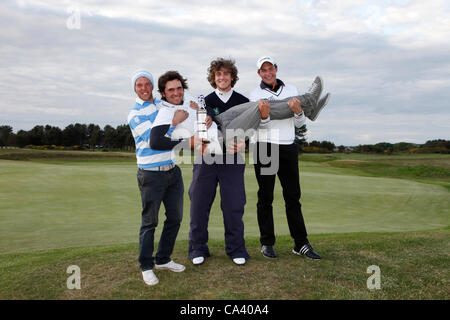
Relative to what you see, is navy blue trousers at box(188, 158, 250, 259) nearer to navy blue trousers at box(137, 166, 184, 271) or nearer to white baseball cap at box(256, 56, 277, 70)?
navy blue trousers at box(137, 166, 184, 271)

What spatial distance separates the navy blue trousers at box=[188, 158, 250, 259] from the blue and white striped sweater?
68 centimetres

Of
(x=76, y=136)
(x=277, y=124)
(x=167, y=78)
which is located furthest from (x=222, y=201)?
(x=76, y=136)

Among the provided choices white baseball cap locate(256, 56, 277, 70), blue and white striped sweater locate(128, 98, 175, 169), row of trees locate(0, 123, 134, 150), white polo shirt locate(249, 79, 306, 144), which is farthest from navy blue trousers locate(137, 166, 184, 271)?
row of trees locate(0, 123, 134, 150)

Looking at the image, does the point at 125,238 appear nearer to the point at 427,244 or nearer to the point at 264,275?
the point at 264,275

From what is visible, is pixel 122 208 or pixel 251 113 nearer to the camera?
pixel 251 113

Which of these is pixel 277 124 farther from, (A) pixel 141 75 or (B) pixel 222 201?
(A) pixel 141 75

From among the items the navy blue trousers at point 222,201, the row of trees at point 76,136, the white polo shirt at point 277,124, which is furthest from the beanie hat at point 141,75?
the row of trees at point 76,136

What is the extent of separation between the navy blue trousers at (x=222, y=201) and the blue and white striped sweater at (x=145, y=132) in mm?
682

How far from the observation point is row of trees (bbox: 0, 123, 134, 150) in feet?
153

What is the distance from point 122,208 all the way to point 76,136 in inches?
1912

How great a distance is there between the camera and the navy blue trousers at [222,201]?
4410 millimetres

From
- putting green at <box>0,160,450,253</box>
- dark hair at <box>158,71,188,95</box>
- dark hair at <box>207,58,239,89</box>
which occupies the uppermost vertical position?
dark hair at <box>207,58,239,89</box>

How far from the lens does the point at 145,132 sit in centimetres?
Answer: 375

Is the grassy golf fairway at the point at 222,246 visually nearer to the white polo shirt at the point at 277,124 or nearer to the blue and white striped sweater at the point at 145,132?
the blue and white striped sweater at the point at 145,132
